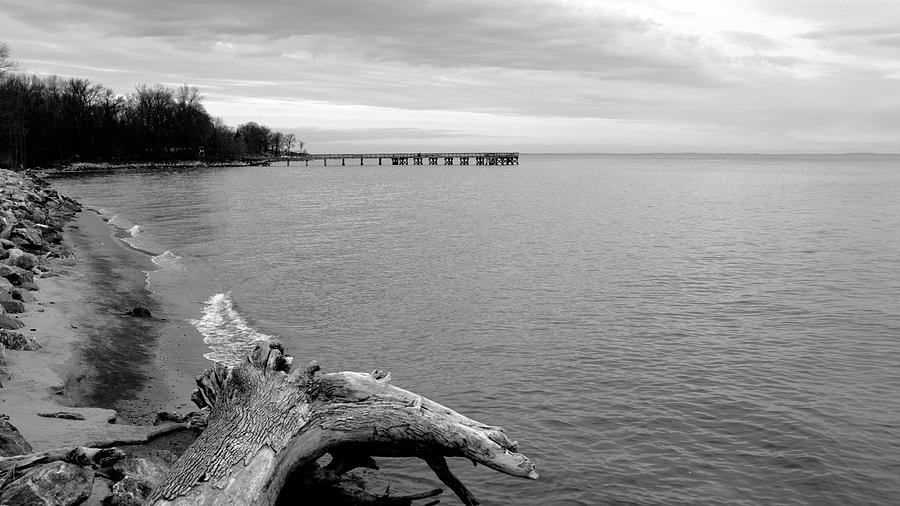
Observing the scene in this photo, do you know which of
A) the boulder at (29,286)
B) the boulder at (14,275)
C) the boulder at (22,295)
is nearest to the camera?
the boulder at (22,295)

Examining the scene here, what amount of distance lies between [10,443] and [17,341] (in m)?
5.62

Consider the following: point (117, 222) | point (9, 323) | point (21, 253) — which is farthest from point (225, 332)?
point (117, 222)

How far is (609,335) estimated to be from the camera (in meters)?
16.4

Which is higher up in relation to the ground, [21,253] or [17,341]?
[21,253]

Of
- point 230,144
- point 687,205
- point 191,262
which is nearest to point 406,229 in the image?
point 191,262

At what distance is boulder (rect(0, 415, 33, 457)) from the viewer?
282 inches

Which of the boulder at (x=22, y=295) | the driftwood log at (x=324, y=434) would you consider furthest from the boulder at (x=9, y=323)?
the driftwood log at (x=324, y=434)

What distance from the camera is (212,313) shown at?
1848 cm

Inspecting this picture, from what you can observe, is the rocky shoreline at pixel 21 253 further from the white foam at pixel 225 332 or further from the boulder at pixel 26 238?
the white foam at pixel 225 332

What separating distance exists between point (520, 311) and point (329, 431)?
1222 centimetres

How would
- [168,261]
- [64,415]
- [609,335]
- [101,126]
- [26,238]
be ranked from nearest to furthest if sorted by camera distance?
[64,415] < [609,335] < [26,238] < [168,261] < [101,126]

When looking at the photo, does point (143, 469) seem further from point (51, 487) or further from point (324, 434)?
point (324, 434)

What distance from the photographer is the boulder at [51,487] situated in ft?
19.9

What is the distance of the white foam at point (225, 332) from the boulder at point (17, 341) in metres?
3.26
